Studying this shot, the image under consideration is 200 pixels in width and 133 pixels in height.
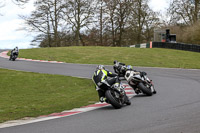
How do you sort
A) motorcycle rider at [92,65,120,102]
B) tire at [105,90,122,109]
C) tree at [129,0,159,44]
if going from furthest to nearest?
1. tree at [129,0,159,44]
2. motorcycle rider at [92,65,120,102]
3. tire at [105,90,122,109]

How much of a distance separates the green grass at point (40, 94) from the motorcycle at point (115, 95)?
1.19 meters

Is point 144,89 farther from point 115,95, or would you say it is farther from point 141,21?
point 141,21

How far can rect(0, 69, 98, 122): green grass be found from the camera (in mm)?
9031

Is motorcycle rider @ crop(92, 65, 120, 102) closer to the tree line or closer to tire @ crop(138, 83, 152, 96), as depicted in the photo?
tire @ crop(138, 83, 152, 96)

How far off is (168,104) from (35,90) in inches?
251

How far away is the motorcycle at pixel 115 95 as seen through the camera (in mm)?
8602

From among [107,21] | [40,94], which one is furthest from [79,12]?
[40,94]

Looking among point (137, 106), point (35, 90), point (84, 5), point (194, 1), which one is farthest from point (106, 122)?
point (84, 5)

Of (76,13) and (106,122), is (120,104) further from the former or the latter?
(76,13)

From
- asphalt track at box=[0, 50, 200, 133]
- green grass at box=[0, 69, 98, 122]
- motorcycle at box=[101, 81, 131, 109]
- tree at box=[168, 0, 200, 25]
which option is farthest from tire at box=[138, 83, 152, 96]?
tree at box=[168, 0, 200, 25]

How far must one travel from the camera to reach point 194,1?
4716cm

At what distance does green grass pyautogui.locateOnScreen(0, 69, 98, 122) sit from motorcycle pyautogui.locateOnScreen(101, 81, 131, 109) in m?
1.19

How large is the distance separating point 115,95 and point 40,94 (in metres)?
4.60

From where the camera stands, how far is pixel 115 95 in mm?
8789
